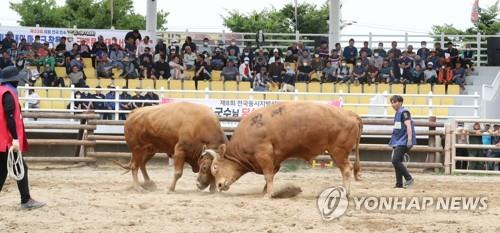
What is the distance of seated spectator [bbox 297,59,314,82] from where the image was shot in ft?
81.9

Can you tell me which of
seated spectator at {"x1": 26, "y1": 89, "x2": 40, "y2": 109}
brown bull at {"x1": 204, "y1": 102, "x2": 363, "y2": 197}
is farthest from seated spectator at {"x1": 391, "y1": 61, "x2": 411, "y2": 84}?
brown bull at {"x1": 204, "y1": 102, "x2": 363, "y2": 197}

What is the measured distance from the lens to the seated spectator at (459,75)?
24984mm

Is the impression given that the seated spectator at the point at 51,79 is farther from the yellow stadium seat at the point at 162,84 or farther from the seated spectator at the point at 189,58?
the seated spectator at the point at 189,58

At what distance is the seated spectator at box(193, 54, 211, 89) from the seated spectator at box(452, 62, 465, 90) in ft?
23.9

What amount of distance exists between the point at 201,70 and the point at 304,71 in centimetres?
305

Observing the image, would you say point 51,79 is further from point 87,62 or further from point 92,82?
point 87,62

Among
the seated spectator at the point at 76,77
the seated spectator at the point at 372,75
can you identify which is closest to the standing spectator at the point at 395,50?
the seated spectator at the point at 372,75

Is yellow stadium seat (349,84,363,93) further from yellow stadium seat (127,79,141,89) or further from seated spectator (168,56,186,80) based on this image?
yellow stadium seat (127,79,141,89)

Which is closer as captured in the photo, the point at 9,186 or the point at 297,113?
the point at 297,113

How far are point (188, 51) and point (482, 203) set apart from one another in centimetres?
1537

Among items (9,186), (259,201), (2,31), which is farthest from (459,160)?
(2,31)

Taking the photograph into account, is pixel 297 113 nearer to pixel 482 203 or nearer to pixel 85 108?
pixel 482 203

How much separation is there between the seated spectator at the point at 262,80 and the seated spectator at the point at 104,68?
13.9 feet

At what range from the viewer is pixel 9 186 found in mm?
13484
